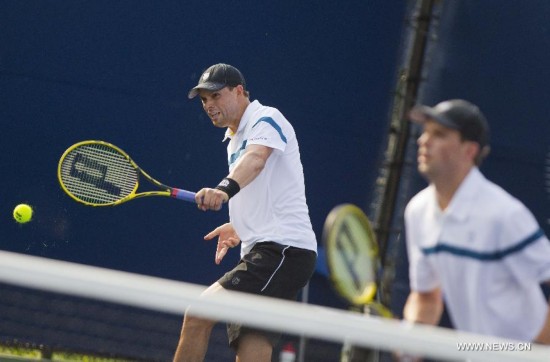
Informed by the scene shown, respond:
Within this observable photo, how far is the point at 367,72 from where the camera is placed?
278 inches

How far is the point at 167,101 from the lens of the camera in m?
6.79

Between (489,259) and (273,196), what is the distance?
1.79 meters

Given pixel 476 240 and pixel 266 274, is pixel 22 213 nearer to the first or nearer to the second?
pixel 266 274

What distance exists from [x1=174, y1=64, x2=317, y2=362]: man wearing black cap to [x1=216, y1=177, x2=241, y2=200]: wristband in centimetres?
8

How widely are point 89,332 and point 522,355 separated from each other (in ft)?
14.6

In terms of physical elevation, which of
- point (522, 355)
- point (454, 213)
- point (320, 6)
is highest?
point (320, 6)

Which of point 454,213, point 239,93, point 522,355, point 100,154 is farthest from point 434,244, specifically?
point 100,154

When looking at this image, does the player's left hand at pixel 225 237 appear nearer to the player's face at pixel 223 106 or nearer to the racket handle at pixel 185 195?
the racket handle at pixel 185 195

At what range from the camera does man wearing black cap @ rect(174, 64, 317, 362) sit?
15.7 feet

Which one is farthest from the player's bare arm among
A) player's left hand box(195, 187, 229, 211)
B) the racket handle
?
A: the racket handle

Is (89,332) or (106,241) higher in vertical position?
(106,241)

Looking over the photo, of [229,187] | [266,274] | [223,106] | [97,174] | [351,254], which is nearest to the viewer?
[351,254]

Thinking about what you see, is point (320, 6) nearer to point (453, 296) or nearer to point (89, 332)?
point (89, 332)

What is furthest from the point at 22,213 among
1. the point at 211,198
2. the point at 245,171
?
the point at 211,198
